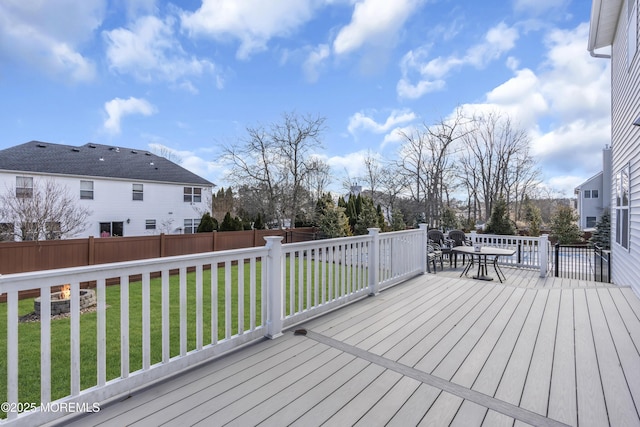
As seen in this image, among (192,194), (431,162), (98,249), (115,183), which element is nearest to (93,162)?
(115,183)

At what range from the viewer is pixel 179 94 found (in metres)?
11.9

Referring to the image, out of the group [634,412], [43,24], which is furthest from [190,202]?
[634,412]

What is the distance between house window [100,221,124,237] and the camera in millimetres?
14656

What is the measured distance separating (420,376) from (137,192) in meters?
17.2

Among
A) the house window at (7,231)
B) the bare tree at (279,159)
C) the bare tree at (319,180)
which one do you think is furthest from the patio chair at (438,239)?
the house window at (7,231)

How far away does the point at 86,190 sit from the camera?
14.3 m

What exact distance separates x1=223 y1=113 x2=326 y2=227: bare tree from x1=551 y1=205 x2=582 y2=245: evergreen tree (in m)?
13.9

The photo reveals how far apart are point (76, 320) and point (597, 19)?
886cm

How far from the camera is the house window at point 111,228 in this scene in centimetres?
1466

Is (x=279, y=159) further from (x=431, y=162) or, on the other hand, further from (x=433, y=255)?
(x=433, y=255)

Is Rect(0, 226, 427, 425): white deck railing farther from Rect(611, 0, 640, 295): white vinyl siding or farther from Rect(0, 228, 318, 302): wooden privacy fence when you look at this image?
Rect(611, 0, 640, 295): white vinyl siding

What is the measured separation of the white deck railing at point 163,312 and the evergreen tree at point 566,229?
1548 cm

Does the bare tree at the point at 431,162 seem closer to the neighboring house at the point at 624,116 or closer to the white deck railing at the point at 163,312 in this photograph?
the neighboring house at the point at 624,116

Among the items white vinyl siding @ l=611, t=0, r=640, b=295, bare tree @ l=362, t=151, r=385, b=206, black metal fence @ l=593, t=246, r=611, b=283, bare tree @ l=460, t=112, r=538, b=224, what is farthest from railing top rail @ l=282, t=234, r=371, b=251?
bare tree @ l=460, t=112, r=538, b=224
